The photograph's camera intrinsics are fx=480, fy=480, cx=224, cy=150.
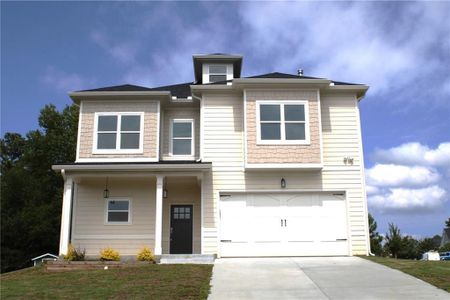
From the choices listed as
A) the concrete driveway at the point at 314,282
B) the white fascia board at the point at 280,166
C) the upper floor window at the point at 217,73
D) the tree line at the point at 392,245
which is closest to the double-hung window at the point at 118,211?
the concrete driveway at the point at 314,282

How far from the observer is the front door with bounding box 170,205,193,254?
18047mm

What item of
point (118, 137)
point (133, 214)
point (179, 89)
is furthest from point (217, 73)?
point (133, 214)

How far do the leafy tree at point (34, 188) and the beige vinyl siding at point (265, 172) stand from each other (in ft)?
66.5

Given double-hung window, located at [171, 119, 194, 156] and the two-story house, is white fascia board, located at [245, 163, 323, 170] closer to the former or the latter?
the two-story house

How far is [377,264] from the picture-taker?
14.2m

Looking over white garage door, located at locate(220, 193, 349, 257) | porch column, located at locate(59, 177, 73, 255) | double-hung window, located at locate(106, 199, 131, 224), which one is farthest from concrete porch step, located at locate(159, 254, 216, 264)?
porch column, located at locate(59, 177, 73, 255)

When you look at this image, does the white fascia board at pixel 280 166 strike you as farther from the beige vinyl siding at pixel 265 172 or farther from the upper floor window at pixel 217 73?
the upper floor window at pixel 217 73

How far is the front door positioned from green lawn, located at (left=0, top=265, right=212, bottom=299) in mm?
4040

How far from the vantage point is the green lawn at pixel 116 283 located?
10266mm

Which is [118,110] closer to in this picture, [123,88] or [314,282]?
[123,88]

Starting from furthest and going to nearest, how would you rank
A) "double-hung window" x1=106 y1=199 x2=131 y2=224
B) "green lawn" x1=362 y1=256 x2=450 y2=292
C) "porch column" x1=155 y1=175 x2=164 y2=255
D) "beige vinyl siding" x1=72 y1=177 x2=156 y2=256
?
"double-hung window" x1=106 y1=199 x2=131 y2=224, "beige vinyl siding" x1=72 y1=177 x2=156 y2=256, "porch column" x1=155 y1=175 x2=164 y2=255, "green lawn" x1=362 y1=256 x2=450 y2=292

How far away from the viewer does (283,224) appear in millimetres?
17172

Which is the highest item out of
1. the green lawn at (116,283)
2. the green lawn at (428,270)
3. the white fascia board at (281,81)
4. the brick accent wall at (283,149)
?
the white fascia board at (281,81)

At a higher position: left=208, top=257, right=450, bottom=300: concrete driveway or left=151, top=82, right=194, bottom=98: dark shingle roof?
left=151, top=82, right=194, bottom=98: dark shingle roof
